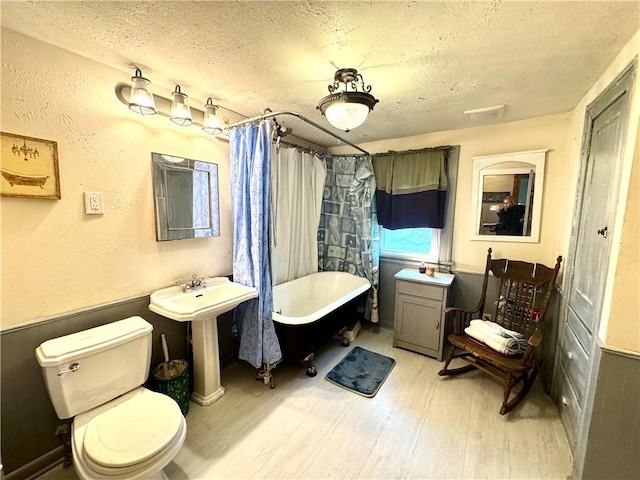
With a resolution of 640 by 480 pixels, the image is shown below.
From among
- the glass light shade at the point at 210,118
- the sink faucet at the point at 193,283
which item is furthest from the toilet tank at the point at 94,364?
the glass light shade at the point at 210,118

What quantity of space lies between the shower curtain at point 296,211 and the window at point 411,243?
33.9 inches

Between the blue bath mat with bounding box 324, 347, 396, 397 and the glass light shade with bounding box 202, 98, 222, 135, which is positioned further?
the blue bath mat with bounding box 324, 347, 396, 397

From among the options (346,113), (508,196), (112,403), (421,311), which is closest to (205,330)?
(112,403)

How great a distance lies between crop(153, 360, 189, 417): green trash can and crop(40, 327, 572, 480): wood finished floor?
0.49 ft

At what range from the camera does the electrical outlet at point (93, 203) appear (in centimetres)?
154

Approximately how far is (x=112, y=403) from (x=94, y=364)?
249 mm

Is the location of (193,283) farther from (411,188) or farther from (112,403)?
(411,188)

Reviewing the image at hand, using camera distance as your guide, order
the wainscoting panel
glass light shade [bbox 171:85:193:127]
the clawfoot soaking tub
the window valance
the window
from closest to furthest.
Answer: the wainscoting panel
glass light shade [bbox 171:85:193:127]
the clawfoot soaking tub
the window valance
the window

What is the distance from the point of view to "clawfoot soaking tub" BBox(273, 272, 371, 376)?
218 cm

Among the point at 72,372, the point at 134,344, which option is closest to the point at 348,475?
the point at 134,344

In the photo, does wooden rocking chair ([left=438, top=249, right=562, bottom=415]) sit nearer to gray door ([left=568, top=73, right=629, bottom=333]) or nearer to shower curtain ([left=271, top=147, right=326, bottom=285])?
gray door ([left=568, top=73, right=629, bottom=333])

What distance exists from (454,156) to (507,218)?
31.1 inches

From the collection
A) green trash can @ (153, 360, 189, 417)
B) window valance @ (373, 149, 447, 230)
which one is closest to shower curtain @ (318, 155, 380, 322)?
window valance @ (373, 149, 447, 230)

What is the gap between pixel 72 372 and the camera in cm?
132
